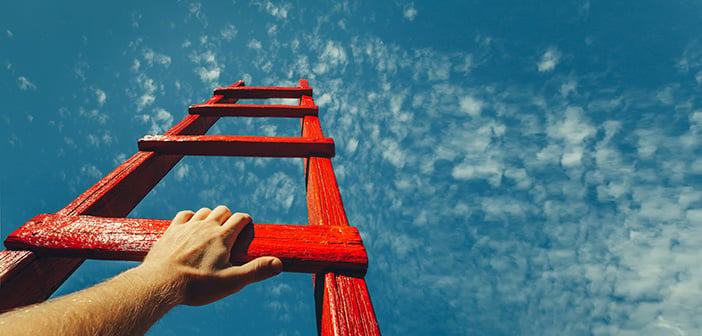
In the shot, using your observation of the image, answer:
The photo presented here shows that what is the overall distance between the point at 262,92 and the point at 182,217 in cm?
271

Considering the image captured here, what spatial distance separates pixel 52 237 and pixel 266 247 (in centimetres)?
87

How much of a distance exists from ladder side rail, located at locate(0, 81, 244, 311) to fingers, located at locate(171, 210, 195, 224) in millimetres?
478

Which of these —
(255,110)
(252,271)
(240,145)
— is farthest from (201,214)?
(255,110)

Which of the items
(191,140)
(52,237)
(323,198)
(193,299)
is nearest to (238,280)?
(193,299)

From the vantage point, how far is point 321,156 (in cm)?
201

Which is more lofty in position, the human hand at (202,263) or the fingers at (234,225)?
the fingers at (234,225)

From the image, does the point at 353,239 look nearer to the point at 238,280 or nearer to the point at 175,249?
the point at 238,280

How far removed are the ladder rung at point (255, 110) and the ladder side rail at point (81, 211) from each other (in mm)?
655

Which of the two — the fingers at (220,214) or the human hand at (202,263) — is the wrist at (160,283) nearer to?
the human hand at (202,263)

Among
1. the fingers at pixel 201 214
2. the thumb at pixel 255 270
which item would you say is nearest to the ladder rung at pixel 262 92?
the fingers at pixel 201 214

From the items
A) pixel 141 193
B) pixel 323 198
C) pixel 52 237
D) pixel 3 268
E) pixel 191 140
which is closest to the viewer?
pixel 3 268

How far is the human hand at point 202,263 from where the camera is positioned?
94cm

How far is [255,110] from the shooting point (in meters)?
2.95

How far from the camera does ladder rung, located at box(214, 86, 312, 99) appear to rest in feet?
11.7
